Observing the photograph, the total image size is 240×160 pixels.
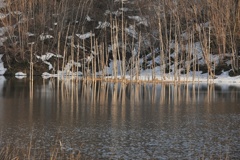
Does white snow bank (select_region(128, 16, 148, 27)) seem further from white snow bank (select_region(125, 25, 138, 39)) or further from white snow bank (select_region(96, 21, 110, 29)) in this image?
white snow bank (select_region(96, 21, 110, 29))

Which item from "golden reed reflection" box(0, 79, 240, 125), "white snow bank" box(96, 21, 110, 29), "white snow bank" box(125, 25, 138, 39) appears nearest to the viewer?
"golden reed reflection" box(0, 79, 240, 125)

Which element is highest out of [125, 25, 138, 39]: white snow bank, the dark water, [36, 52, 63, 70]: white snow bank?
[125, 25, 138, 39]: white snow bank

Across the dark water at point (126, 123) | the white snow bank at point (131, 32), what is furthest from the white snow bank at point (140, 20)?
the dark water at point (126, 123)

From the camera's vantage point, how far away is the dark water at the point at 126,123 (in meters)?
16.0

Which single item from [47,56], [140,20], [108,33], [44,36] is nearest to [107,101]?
[47,56]

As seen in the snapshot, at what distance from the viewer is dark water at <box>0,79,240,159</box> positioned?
52.4ft

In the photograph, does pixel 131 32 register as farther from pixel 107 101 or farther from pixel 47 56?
pixel 107 101


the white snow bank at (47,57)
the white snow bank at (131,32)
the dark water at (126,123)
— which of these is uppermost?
the white snow bank at (131,32)

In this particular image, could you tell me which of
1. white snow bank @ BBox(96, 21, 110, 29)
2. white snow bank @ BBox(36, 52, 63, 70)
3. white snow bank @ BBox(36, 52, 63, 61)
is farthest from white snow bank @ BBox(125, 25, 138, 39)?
white snow bank @ BBox(36, 52, 63, 70)

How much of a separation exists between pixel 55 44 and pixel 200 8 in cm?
1884

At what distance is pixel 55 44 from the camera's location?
64375mm

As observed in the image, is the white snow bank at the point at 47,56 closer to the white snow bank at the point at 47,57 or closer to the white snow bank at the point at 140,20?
the white snow bank at the point at 47,57

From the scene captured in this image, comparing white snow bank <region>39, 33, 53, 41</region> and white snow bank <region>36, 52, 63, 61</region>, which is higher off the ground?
white snow bank <region>39, 33, 53, 41</region>

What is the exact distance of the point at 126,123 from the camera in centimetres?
2119
